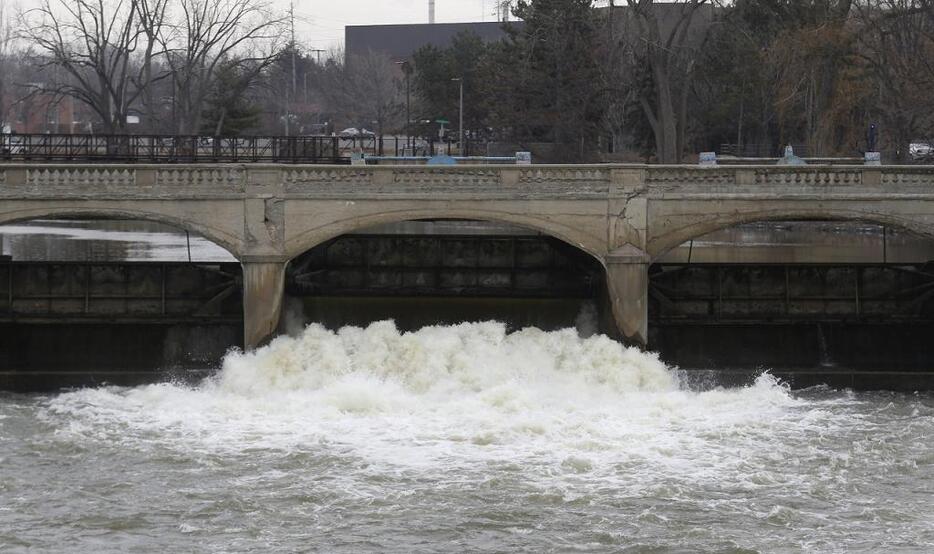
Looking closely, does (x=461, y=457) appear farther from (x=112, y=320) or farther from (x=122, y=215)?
(x=112, y=320)

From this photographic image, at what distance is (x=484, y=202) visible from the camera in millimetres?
28656

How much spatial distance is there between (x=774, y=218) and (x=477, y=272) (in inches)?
313

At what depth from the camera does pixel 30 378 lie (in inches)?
1122

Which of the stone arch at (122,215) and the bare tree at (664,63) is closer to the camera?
the stone arch at (122,215)

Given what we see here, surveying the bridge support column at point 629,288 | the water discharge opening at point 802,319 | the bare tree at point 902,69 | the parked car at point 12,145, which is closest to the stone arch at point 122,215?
the bridge support column at point 629,288

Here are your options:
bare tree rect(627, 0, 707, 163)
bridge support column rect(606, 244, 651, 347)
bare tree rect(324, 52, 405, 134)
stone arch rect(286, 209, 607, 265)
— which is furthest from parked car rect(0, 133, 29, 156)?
bare tree rect(324, 52, 405, 134)

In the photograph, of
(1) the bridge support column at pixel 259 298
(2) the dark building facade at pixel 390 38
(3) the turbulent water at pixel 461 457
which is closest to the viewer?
(3) the turbulent water at pixel 461 457

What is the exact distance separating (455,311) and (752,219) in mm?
7508

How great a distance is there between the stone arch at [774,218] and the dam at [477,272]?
0.04 metres

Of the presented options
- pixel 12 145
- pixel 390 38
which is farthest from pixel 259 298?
pixel 390 38

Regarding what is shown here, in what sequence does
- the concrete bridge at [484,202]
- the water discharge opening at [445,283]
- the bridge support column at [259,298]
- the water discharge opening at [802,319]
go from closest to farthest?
the concrete bridge at [484,202], the bridge support column at [259,298], the water discharge opening at [802,319], the water discharge opening at [445,283]

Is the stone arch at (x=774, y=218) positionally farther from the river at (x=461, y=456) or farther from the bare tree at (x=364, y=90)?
the bare tree at (x=364, y=90)

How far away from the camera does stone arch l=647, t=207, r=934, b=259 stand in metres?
28.7

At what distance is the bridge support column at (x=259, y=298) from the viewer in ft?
92.3
